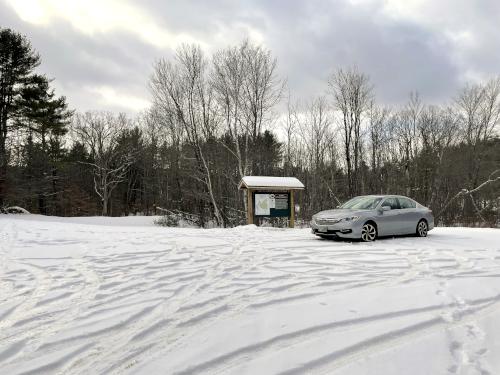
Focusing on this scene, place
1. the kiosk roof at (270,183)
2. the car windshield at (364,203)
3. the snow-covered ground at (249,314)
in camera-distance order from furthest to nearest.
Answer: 1. the kiosk roof at (270,183)
2. the car windshield at (364,203)
3. the snow-covered ground at (249,314)

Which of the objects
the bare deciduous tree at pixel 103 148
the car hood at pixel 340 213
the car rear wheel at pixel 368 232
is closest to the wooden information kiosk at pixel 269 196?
the car hood at pixel 340 213

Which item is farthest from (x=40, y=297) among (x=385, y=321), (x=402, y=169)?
(x=402, y=169)

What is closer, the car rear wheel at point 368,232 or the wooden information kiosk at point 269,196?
the car rear wheel at point 368,232

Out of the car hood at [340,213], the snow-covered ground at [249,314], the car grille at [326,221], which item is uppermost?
the car hood at [340,213]

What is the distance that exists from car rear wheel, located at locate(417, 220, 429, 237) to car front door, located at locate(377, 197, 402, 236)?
904 mm

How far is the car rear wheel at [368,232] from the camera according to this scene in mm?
11125

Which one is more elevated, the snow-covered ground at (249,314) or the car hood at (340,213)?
the car hood at (340,213)

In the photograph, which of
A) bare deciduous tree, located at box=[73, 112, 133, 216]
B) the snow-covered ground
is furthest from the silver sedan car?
bare deciduous tree, located at box=[73, 112, 133, 216]

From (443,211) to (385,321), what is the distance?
93.8 ft

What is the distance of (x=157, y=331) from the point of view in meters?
3.63

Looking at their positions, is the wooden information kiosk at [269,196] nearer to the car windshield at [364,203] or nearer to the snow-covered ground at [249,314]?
the car windshield at [364,203]

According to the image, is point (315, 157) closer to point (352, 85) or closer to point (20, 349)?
point (352, 85)

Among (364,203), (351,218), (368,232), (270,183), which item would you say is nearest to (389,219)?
(364,203)

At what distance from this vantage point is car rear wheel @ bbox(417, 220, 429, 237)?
1245 cm
